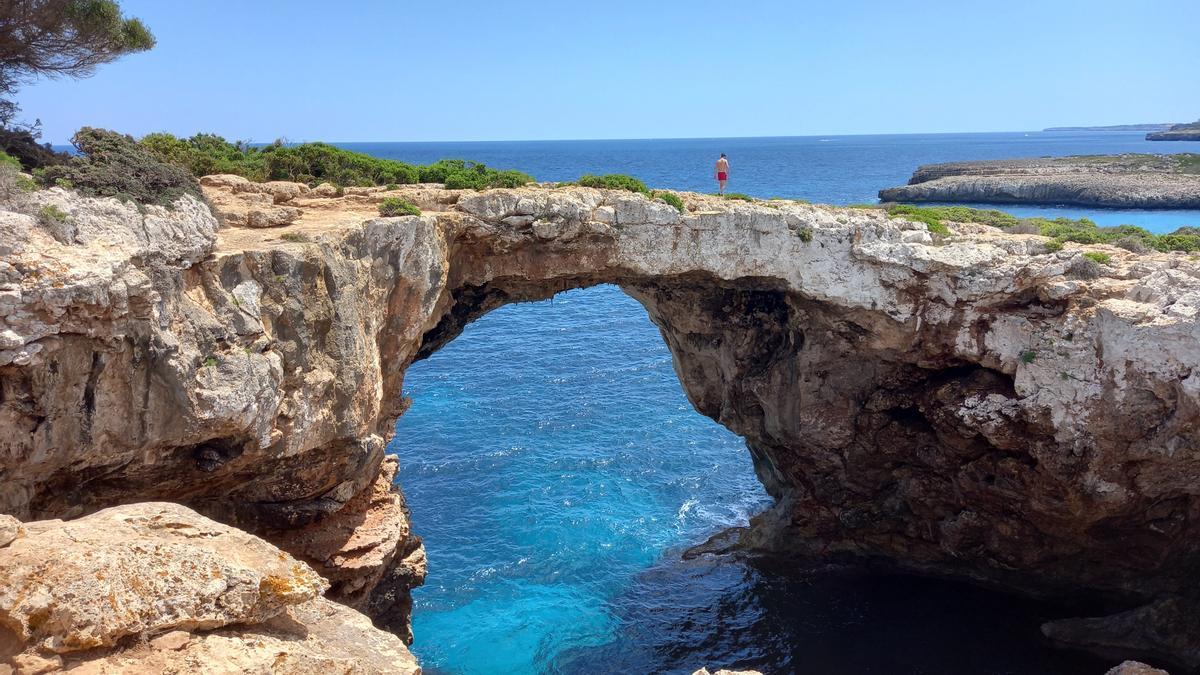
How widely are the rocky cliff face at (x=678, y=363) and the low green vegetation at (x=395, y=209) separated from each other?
567mm

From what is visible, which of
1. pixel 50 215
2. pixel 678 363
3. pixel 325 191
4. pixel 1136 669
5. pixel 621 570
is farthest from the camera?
pixel 678 363

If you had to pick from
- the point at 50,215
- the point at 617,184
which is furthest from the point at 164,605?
the point at 617,184

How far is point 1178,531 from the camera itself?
820 inches

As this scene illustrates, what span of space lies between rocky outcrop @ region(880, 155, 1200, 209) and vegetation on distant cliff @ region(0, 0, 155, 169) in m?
91.9

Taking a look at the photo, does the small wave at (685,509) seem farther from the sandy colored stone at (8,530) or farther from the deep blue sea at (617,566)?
the sandy colored stone at (8,530)

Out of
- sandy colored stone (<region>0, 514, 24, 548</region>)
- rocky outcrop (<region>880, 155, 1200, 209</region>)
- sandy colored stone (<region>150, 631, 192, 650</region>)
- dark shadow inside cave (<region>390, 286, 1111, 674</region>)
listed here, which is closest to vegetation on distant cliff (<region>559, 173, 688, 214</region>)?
dark shadow inside cave (<region>390, 286, 1111, 674</region>)

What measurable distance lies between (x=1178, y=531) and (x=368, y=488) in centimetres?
2055

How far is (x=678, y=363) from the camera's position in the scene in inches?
1155

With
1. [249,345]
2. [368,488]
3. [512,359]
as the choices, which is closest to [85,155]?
[249,345]

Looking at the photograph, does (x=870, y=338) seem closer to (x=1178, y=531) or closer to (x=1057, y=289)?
(x=1057, y=289)

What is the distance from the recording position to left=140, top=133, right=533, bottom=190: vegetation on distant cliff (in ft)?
73.2

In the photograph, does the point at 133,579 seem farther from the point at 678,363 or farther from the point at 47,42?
the point at 678,363

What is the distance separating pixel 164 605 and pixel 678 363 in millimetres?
22114

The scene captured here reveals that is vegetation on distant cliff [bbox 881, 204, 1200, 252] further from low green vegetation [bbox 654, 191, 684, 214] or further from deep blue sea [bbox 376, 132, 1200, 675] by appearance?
deep blue sea [bbox 376, 132, 1200, 675]
